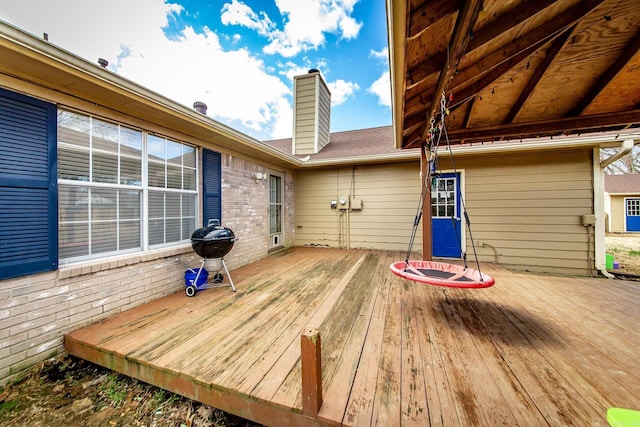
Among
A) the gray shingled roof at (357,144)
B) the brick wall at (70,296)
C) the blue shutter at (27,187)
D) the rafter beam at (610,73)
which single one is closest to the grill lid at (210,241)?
the brick wall at (70,296)

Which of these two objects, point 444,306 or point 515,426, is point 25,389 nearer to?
point 515,426

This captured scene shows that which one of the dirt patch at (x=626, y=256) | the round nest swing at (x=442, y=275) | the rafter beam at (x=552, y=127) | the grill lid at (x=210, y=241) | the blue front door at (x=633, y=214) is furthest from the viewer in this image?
the blue front door at (x=633, y=214)

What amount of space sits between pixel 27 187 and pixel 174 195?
4.71ft

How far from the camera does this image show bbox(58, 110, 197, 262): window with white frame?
2.34 m

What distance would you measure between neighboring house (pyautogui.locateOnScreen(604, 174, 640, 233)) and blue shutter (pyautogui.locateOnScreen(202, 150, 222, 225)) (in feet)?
65.6

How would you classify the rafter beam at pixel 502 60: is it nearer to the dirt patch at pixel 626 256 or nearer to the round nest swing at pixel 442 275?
the round nest swing at pixel 442 275

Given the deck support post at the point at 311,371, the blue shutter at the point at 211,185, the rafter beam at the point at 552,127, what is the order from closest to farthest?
the deck support post at the point at 311,371, the rafter beam at the point at 552,127, the blue shutter at the point at 211,185

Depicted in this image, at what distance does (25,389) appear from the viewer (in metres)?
1.84

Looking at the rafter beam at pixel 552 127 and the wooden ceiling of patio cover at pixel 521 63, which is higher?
the wooden ceiling of patio cover at pixel 521 63

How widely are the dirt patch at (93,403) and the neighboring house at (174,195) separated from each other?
0.76ft

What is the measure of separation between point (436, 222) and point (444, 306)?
3.20 metres

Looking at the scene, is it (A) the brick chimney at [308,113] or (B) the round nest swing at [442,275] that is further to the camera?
(A) the brick chimney at [308,113]

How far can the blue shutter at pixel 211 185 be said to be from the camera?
12.4ft

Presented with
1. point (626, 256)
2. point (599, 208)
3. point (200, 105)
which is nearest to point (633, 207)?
point (626, 256)
